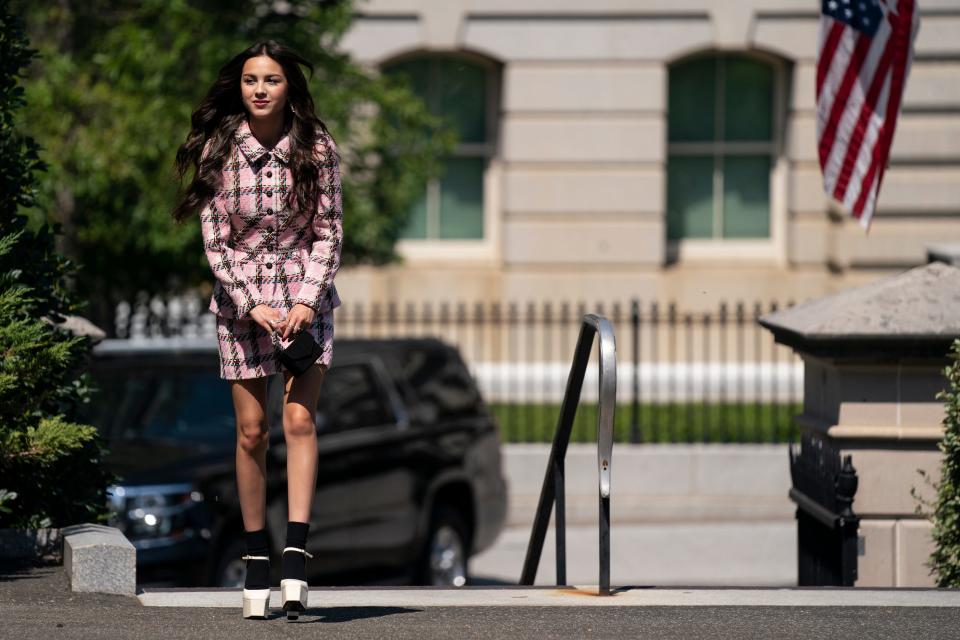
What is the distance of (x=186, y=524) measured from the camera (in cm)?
914

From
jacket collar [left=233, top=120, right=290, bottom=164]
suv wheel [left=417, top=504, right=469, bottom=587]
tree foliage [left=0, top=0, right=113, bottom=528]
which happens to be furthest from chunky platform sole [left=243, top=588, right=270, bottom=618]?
suv wheel [left=417, top=504, right=469, bottom=587]

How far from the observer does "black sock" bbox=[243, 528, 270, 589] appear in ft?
18.1

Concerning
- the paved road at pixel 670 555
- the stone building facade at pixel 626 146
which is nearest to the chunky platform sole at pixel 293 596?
the paved road at pixel 670 555

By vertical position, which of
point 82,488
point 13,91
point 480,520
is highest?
point 13,91

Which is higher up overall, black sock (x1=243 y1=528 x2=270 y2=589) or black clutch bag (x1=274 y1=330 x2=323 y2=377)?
black clutch bag (x1=274 y1=330 x2=323 y2=377)

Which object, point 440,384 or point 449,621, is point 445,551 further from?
point 449,621

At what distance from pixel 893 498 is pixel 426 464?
3.93m

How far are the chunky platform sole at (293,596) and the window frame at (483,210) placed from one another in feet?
46.8

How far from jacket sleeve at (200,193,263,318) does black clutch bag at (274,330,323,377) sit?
0.50 feet

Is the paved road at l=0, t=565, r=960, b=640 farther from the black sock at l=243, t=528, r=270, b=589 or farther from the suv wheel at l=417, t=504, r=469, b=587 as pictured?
the suv wheel at l=417, t=504, r=469, b=587

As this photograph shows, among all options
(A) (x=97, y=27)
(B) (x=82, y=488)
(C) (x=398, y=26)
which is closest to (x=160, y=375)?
(B) (x=82, y=488)

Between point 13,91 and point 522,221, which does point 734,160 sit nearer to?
point 522,221

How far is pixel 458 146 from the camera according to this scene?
64.9 ft

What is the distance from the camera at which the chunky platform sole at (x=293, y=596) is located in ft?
17.7
